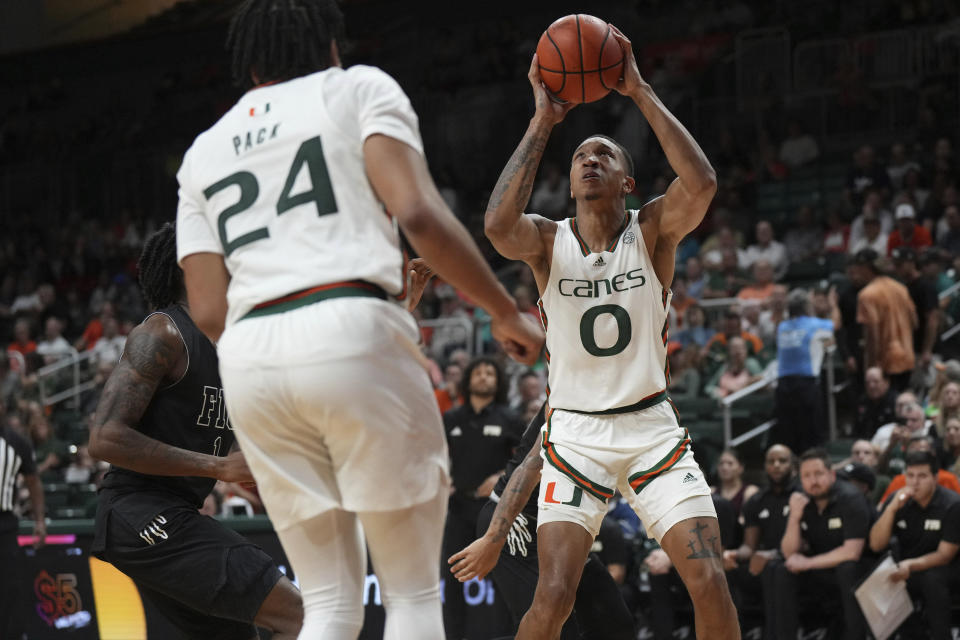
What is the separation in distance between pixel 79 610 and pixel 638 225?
5.67m

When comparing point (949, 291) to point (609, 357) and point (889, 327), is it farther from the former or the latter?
point (609, 357)

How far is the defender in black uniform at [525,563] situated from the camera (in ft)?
16.3

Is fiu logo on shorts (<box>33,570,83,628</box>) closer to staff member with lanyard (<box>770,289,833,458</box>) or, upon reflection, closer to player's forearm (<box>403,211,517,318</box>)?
staff member with lanyard (<box>770,289,833,458</box>)

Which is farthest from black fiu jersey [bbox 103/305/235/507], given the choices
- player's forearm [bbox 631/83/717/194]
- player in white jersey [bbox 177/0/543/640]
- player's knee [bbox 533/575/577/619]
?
player's forearm [bbox 631/83/717/194]

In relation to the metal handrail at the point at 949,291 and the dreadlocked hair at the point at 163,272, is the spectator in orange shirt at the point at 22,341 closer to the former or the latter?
the metal handrail at the point at 949,291

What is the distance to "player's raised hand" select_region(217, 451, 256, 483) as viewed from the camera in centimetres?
424

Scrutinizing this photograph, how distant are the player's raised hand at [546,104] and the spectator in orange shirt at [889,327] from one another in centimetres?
726

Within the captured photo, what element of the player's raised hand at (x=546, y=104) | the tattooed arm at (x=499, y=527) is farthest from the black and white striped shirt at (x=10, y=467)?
the player's raised hand at (x=546, y=104)

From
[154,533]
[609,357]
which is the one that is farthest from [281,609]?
[609,357]

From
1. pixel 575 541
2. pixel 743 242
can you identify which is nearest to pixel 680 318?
pixel 743 242

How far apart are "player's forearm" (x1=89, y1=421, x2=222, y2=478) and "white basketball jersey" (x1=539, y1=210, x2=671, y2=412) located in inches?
61.8

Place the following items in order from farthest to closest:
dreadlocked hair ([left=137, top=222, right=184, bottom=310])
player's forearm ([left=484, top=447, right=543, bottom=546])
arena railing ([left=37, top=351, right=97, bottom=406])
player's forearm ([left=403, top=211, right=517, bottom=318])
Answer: arena railing ([left=37, top=351, right=97, bottom=406]) < dreadlocked hair ([left=137, top=222, right=184, bottom=310]) < player's forearm ([left=484, top=447, right=543, bottom=546]) < player's forearm ([left=403, top=211, right=517, bottom=318])

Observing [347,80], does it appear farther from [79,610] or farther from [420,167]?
[79,610]

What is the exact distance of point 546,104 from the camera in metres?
5.10
